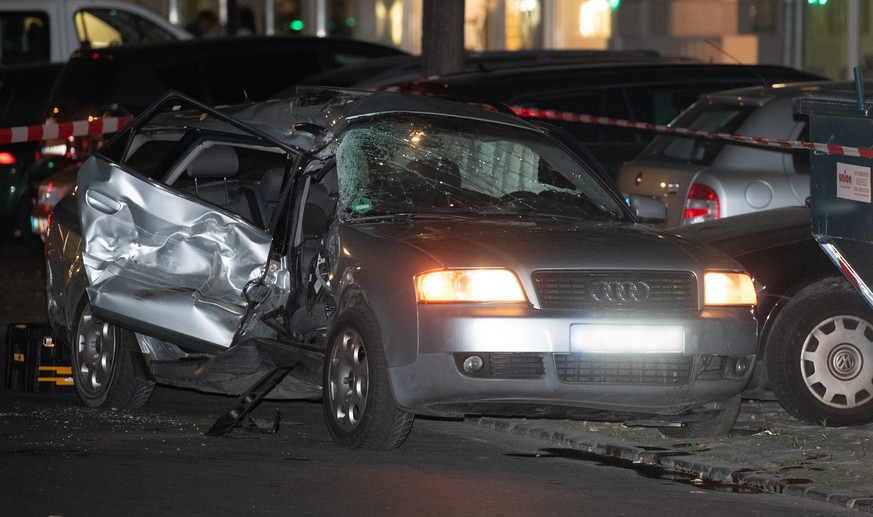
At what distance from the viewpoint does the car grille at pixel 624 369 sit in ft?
24.7

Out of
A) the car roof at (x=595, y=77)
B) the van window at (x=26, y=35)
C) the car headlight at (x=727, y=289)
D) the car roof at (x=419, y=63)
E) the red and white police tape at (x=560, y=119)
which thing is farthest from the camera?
the van window at (x=26, y=35)

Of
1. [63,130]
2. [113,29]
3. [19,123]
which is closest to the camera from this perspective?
[63,130]

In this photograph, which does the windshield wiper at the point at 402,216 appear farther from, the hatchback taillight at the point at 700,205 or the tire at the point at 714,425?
the hatchback taillight at the point at 700,205

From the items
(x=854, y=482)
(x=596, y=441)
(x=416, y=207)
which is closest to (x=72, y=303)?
(x=416, y=207)

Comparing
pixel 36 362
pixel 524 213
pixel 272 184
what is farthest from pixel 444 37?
pixel 524 213

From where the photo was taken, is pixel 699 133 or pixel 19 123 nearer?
pixel 699 133

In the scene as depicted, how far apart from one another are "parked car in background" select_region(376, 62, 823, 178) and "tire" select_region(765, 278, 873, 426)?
14.5ft

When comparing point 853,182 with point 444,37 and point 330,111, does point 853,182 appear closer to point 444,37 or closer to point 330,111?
point 330,111

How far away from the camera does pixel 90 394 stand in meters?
9.25

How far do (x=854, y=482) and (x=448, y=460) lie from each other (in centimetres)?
171

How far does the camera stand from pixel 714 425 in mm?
8320

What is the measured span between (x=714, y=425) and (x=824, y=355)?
0.73m

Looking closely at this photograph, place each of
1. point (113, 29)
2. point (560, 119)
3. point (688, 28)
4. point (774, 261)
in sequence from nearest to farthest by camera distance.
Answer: point (774, 261) < point (560, 119) < point (113, 29) < point (688, 28)

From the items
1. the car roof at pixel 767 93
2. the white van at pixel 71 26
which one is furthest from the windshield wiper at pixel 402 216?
the white van at pixel 71 26
